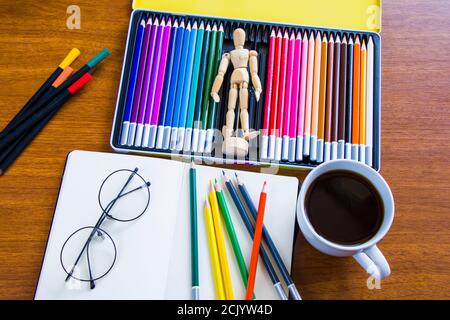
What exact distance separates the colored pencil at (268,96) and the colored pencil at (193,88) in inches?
4.4

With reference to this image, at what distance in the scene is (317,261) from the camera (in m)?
0.53

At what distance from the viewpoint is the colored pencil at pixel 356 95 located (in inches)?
22.7

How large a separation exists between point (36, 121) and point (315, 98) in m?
0.44

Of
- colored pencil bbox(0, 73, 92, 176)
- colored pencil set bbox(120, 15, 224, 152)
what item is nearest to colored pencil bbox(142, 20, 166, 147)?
colored pencil set bbox(120, 15, 224, 152)

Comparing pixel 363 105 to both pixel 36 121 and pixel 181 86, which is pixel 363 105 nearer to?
pixel 181 86

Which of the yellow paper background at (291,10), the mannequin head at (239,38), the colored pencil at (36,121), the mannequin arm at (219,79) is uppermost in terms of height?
the yellow paper background at (291,10)

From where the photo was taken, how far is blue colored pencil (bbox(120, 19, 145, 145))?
1.90 ft

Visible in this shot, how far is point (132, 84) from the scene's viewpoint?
0.59 metres

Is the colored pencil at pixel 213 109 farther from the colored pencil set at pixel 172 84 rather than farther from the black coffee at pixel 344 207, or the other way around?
the black coffee at pixel 344 207

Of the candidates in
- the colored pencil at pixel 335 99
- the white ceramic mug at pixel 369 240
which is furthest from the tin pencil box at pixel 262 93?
the white ceramic mug at pixel 369 240

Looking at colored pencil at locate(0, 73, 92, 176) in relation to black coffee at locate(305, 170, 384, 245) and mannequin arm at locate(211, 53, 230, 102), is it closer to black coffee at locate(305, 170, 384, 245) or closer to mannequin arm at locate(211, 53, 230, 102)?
mannequin arm at locate(211, 53, 230, 102)

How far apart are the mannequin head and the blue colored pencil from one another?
0.16m

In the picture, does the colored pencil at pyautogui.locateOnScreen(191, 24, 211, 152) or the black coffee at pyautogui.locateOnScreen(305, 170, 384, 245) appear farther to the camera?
the colored pencil at pyautogui.locateOnScreen(191, 24, 211, 152)

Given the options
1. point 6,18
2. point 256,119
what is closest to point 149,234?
point 256,119
